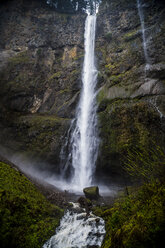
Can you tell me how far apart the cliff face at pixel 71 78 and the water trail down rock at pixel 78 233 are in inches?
253

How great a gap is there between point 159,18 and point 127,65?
6.16 meters

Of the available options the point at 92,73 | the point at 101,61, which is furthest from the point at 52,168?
the point at 101,61

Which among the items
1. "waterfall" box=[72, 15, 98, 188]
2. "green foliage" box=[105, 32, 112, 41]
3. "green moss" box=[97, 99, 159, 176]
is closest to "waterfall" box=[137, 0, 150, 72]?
"green foliage" box=[105, 32, 112, 41]

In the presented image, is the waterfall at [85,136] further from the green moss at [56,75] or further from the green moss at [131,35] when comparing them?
the green moss at [131,35]

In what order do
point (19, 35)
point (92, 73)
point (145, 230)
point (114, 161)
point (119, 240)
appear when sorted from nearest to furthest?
point (145, 230) → point (119, 240) → point (114, 161) → point (92, 73) → point (19, 35)

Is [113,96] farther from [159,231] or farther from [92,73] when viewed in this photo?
[159,231]

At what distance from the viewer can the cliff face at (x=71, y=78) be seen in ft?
37.1

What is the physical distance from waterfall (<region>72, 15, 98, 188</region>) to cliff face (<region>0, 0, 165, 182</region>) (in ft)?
2.52

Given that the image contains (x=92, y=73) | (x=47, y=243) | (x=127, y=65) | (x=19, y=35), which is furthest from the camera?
(x=19, y=35)

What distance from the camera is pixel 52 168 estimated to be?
13406mm

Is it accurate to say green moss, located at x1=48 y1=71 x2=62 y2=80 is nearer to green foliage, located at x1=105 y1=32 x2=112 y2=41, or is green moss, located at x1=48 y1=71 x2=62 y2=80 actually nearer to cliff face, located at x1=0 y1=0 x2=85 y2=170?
cliff face, located at x1=0 y1=0 x2=85 y2=170

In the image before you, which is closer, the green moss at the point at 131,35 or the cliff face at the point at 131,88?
the cliff face at the point at 131,88

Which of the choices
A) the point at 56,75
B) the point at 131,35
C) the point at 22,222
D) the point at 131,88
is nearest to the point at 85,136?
the point at 131,88

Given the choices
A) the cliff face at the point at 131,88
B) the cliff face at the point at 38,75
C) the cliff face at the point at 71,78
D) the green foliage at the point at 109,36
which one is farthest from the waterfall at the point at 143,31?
the cliff face at the point at 38,75
